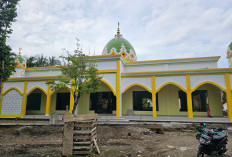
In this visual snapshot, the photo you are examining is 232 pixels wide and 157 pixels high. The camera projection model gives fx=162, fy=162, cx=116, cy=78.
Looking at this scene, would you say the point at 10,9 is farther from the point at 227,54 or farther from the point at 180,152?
the point at 227,54

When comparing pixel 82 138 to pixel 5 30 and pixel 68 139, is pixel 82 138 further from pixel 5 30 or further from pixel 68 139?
pixel 5 30

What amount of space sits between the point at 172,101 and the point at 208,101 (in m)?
2.74

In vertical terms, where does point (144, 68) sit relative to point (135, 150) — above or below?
above

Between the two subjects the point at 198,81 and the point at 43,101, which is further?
the point at 43,101

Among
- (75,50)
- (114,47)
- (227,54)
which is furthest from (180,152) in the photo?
(227,54)

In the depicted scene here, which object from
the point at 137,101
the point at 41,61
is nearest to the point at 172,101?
the point at 137,101

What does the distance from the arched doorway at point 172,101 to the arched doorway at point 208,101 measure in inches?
37.0

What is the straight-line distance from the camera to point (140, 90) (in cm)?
1420

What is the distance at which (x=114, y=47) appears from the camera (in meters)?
17.5

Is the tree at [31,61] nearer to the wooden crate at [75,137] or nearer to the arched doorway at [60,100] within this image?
the arched doorway at [60,100]

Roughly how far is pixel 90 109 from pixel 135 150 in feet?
30.7

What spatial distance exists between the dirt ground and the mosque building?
3.18 meters

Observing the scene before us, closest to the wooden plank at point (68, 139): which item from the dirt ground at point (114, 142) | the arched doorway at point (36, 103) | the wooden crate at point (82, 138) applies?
the wooden crate at point (82, 138)

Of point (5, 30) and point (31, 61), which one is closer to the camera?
point (5, 30)
